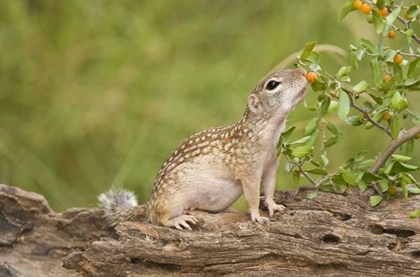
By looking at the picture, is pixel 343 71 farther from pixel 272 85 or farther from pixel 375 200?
pixel 375 200

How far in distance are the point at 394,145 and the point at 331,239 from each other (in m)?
0.67

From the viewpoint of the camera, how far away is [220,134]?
4516mm

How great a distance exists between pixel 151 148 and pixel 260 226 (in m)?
2.64

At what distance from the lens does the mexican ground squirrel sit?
4250 mm

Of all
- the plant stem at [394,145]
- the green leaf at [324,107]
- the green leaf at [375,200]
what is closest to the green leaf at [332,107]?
the green leaf at [324,107]

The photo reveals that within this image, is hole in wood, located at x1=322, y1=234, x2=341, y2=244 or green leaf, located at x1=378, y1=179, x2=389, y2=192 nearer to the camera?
hole in wood, located at x1=322, y1=234, x2=341, y2=244

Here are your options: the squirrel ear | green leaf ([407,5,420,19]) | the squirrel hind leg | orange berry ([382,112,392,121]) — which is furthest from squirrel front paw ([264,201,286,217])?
green leaf ([407,5,420,19])

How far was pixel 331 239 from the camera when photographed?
3.93 m

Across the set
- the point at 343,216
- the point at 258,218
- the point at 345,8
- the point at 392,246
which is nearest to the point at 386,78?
the point at 345,8

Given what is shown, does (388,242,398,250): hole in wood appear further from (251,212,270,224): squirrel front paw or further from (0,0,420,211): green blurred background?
(0,0,420,211): green blurred background

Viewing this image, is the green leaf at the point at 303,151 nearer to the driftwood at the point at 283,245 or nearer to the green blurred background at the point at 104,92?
the driftwood at the point at 283,245

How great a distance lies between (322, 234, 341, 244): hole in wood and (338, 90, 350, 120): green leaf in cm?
66

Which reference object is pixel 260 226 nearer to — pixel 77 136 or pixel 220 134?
pixel 220 134

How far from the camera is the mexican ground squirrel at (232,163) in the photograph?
425 centimetres
